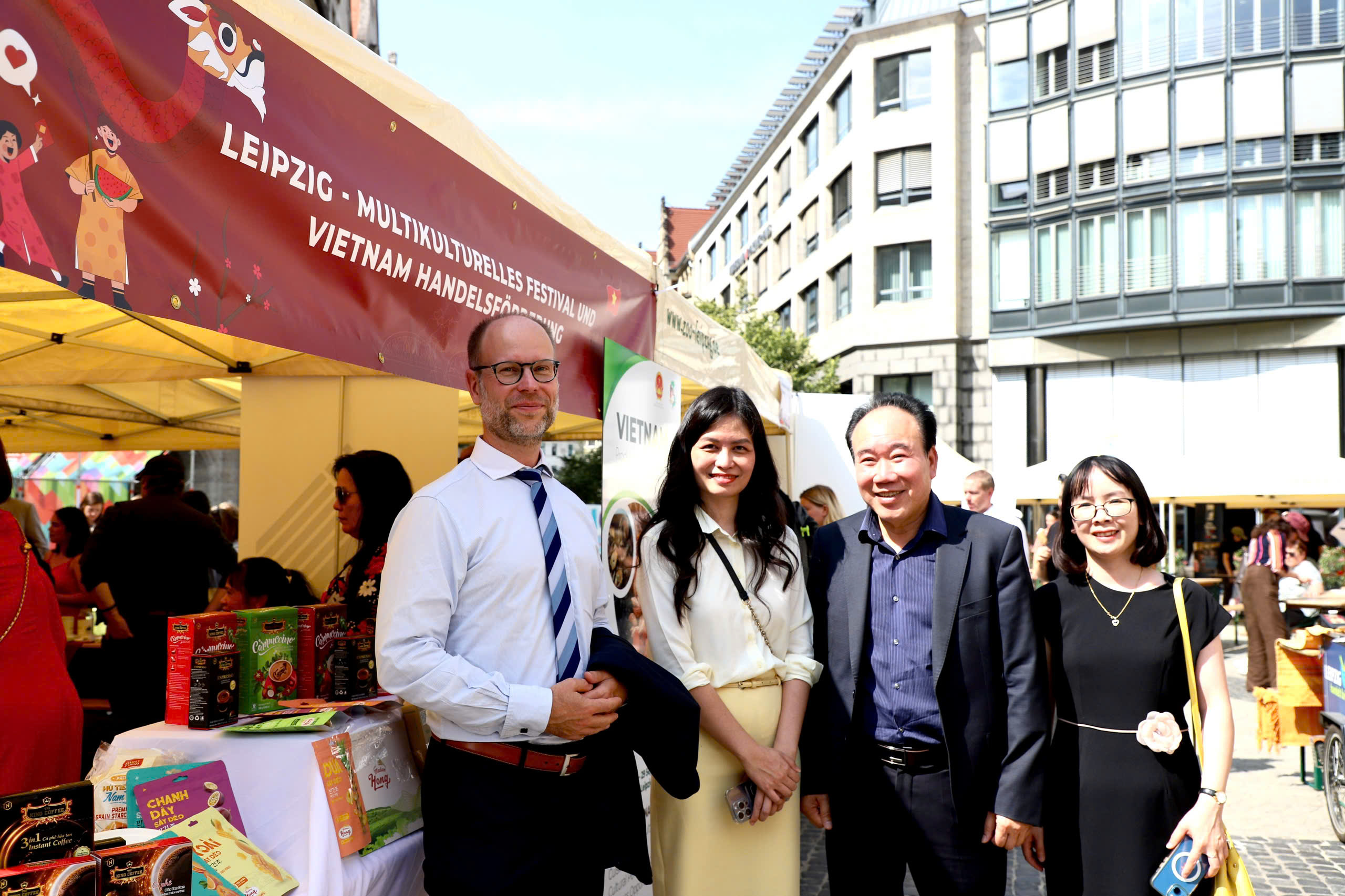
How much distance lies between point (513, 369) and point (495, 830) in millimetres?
1093

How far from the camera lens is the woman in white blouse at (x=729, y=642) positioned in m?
2.79

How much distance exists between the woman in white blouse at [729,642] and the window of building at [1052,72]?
26.8 m

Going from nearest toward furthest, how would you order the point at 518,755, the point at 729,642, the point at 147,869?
the point at 147,869
the point at 518,755
the point at 729,642

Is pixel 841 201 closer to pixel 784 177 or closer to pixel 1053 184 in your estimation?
pixel 784 177

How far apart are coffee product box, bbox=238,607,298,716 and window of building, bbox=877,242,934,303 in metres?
27.5

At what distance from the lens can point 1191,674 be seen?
111 inches

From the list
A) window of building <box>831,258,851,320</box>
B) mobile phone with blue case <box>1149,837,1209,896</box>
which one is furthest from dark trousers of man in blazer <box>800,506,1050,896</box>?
window of building <box>831,258,851,320</box>

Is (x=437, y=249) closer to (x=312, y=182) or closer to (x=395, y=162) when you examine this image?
(x=395, y=162)

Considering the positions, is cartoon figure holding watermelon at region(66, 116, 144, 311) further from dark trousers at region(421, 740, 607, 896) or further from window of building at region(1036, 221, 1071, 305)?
window of building at region(1036, 221, 1071, 305)

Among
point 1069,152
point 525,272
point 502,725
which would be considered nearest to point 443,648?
point 502,725

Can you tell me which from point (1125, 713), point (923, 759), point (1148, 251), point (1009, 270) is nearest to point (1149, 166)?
point (1148, 251)

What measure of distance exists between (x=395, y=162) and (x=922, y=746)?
2177mm

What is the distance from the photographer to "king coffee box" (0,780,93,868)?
1.90m

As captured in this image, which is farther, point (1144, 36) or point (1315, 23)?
point (1144, 36)
